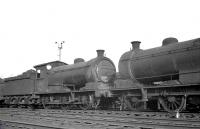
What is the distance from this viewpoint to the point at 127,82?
45.2ft

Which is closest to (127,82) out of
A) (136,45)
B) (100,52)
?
(136,45)

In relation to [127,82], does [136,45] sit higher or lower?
higher

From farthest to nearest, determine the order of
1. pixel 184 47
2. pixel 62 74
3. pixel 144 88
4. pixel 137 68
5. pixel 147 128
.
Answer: pixel 62 74 < pixel 137 68 < pixel 144 88 < pixel 184 47 < pixel 147 128

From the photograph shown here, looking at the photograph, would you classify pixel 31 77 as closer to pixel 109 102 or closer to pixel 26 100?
pixel 26 100

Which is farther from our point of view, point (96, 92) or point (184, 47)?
point (96, 92)

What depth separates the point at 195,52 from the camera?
10.7 meters

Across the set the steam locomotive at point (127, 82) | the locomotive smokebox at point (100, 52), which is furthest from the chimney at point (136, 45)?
the locomotive smokebox at point (100, 52)

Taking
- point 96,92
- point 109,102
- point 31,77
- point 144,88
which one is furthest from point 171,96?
point 31,77

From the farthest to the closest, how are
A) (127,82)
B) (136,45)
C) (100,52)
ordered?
(100,52), (136,45), (127,82)

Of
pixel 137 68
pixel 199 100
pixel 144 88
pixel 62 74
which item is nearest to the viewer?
pixel 199 100

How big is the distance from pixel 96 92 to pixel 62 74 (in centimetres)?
448

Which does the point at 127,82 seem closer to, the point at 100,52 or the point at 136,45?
the point at 136,45

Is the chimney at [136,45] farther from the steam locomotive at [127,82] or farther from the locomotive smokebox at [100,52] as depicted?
the locomotive smokebox at [100,52]

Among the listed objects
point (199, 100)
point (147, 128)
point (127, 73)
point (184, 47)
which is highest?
point (184, 47)
